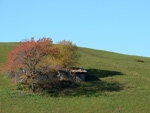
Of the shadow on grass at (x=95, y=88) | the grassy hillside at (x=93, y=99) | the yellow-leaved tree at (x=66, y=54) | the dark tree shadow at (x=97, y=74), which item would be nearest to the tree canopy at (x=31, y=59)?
the grassy hillside at (x=93, y=99)

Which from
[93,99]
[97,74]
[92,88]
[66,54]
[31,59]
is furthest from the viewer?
[97,74]

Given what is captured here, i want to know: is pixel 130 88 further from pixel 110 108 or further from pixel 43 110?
pixel 43 110

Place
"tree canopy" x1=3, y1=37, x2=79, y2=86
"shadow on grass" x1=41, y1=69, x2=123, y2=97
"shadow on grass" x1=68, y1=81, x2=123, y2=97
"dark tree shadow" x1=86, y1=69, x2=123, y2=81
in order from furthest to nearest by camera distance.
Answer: "dark tree shadow" x1=86, y1=69, x2=123, y2=81, "tree canopy" x1=3, y1=37, x2=79, y2=86, "shadow on grass" x1=68, y1=81, x2=123, y2=97, "shadow on grass" x1=41, y1=69, x2=123, y2=97

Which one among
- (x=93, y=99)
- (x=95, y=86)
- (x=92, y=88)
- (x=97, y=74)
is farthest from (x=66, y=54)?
(x=93, y=99)

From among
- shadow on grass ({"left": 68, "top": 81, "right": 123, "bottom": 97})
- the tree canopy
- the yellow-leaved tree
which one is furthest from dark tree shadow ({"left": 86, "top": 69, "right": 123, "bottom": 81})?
the tree canopy

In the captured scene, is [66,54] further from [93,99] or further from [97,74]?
[93,99]

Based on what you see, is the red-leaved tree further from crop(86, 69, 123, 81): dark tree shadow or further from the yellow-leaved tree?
crop(86, 69, 123, 81): dark tree shadow

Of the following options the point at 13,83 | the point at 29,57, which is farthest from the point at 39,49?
the point at 13,83

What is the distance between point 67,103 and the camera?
40500 mm

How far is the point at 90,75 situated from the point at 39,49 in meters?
20.8

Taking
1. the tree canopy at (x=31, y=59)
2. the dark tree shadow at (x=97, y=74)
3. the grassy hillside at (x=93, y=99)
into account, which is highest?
the tree canopy at (x=31, y=59)

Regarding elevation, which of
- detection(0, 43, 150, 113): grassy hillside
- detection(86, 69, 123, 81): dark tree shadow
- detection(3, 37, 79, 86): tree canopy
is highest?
detection(3, 37, 79, 86): tree canopy

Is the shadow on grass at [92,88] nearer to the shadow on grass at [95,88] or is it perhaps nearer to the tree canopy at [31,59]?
the shadow on grass at [95,88]

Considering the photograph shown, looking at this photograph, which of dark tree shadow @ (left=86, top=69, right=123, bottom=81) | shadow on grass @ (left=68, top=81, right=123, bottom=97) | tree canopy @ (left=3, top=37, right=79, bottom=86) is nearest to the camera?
shadow on grass @ (left=68, top=81, right=123, bottom=97)
